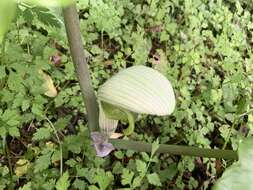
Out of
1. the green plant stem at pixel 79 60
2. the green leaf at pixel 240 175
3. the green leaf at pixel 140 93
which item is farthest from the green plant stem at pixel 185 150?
the green leaf at pixel 240 175

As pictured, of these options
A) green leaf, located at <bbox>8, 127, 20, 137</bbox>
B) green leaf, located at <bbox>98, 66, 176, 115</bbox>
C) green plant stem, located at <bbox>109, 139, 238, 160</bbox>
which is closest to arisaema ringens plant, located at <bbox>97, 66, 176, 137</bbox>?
green leaf, located at <bbox>98, 66, 176, 115</bbox>

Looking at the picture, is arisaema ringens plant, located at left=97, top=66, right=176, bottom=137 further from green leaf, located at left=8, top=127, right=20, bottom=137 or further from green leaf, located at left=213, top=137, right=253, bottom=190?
green leaf, located at left=8, top=127, right=20, bottom=137

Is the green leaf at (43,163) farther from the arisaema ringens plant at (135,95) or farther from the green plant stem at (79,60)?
the arisaema ringens plant at (135,95)

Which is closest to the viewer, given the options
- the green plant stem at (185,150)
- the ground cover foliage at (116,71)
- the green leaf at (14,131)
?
the green plant stem at (185,150)

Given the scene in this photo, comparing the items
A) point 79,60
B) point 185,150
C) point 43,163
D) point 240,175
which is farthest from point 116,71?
point 240,175

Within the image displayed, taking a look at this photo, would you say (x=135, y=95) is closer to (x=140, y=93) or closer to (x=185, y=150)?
(x=140, y=93)

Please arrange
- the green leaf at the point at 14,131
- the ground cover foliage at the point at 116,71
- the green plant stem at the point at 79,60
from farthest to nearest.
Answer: the ground cover foliage at the point at 116,71 < the green leaf at the point at 14,131 < the green plant stem at the point at 79,60

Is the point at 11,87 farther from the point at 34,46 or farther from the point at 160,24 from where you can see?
the point at 160,24
